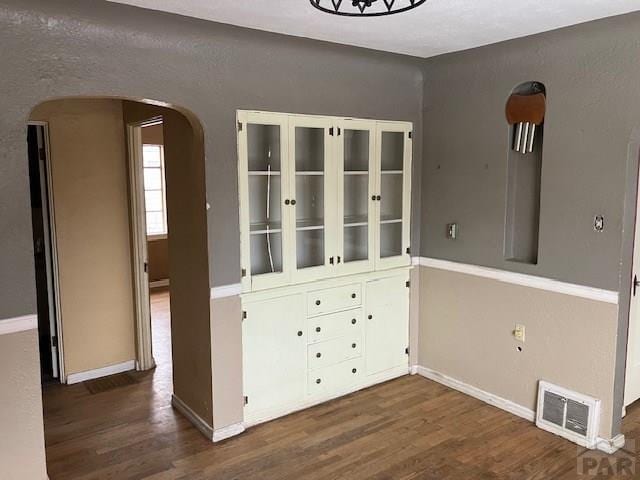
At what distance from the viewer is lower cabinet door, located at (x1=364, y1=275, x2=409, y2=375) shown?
4051mm

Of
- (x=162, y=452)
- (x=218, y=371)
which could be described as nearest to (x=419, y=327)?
(x=218, y=371)

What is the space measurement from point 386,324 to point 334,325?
0.52 m

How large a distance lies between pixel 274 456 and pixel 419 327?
1.69 metres

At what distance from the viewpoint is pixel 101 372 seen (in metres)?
4.30

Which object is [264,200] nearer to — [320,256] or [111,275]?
[320,256]

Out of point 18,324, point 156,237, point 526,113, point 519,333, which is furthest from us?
point 156,237

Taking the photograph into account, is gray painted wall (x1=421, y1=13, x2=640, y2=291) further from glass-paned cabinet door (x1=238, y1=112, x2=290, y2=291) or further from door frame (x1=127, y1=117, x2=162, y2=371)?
door frame (x1=127, y1=117, x2=162, y2=371)

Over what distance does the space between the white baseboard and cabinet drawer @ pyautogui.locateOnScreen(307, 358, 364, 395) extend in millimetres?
596

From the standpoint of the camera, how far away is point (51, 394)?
3.99 meters

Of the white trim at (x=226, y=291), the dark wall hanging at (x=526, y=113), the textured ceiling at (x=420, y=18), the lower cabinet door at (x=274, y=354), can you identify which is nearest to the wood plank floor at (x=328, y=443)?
the lower cabinet door at (x=274, y=354)

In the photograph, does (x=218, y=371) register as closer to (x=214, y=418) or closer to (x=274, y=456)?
(x=214, y=418)

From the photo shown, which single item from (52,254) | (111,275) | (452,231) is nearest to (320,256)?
(452,231)

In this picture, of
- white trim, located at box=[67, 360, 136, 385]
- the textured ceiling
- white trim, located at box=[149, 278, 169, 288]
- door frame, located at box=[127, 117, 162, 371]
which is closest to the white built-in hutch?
the textured ceiling

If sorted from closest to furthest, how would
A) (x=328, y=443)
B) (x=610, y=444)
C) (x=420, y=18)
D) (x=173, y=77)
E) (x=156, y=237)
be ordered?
(x=420, y=18) → (x=173, y=77) → (x=610, y=444) → (x=328, y=443) → (x=156, y=237)
